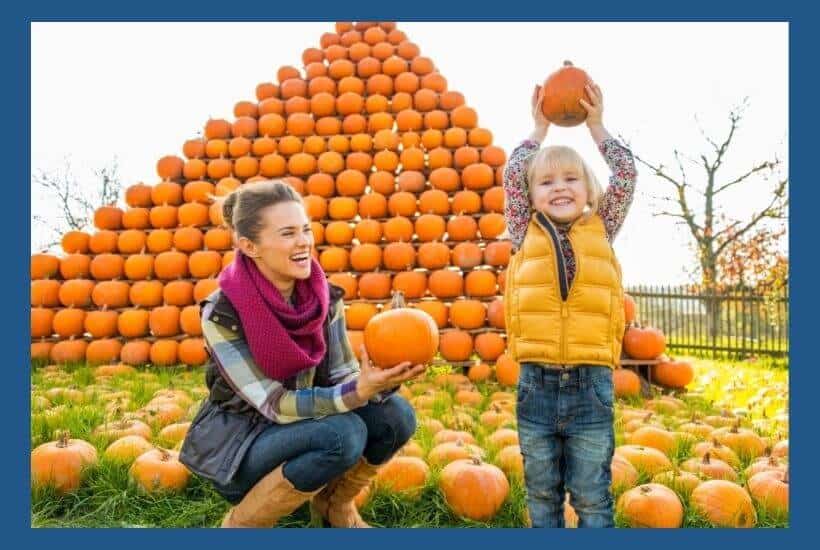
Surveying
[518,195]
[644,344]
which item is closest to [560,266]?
[518,195]

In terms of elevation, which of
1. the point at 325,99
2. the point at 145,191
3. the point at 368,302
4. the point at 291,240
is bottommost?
the point at 368,302

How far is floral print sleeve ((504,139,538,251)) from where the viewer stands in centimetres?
233

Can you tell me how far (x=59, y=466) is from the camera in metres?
2.58

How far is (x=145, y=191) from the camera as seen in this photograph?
6.77 meters

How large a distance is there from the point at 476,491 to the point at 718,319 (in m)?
9.88

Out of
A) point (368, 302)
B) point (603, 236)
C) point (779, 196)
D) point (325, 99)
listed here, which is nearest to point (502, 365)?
point (368, 302)

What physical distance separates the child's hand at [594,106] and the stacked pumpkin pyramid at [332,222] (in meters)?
3.25

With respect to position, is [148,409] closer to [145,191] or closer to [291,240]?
[291,240]

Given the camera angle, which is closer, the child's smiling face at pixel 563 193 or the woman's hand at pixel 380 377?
the woman's hand at pixel 380 377

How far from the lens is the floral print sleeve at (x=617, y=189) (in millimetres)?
2273

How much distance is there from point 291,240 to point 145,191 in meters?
5.17

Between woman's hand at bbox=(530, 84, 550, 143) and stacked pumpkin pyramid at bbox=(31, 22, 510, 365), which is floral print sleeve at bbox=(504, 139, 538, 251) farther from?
stacked pumpkin pyramid at bbox=(31, 22, 510, 365)

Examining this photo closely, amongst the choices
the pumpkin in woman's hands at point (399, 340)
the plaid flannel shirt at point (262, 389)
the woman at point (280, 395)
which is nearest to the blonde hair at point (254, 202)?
the woman at point (280, 395)

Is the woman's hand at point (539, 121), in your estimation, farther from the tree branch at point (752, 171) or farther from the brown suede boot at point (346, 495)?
the tree branch at point (752, 171)
